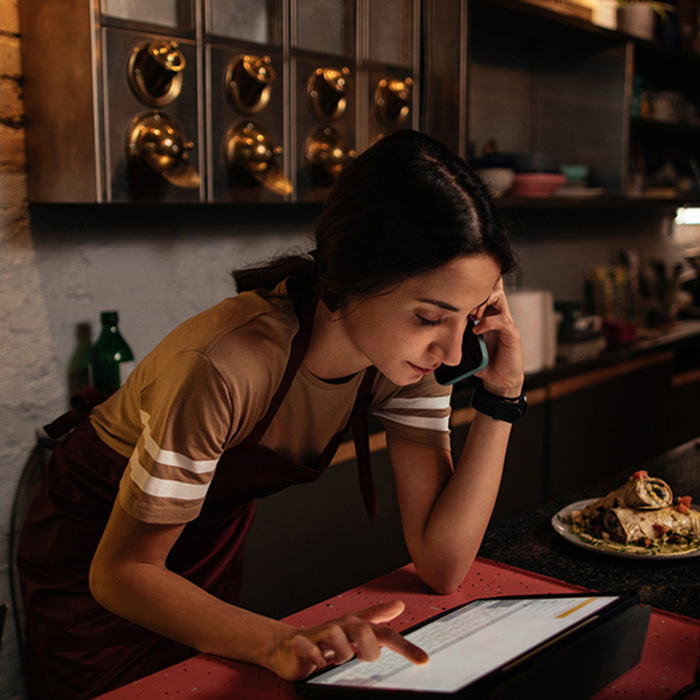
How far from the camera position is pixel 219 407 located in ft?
3.56

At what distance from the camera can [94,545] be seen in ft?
4.53

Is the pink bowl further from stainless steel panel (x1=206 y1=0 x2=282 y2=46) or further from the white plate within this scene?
the white plate

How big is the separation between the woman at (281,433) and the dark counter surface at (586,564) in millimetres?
86

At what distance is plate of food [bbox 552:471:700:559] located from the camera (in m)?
1.28

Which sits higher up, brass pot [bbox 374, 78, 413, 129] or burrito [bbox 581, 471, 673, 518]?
brass pot [bbox 374, 78, 413, 129]

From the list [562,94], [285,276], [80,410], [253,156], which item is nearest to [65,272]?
[253,156]

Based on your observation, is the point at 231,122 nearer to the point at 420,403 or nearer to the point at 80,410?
the point at 80,410

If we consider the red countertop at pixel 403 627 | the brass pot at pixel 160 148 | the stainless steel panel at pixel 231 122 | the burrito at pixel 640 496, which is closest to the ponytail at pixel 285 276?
the red countertop at pixel 403 627

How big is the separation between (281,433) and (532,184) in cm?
217

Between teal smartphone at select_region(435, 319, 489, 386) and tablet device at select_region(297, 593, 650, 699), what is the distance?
0.43m

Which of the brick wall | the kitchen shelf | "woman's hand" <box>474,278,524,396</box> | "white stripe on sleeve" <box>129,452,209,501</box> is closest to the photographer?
"white stripe on sleeve" <box>129,452,209,501</box>

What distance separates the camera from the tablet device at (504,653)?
0.81 meters

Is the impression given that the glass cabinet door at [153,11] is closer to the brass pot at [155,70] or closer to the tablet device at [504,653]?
the brass pot at [155,70]

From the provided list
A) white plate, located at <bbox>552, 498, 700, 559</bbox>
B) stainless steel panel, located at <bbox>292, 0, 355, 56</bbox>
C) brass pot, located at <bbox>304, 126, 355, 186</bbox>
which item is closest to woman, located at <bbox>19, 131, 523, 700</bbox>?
white plate, located at <bbox>552, 498, 700, 559</bbox>
